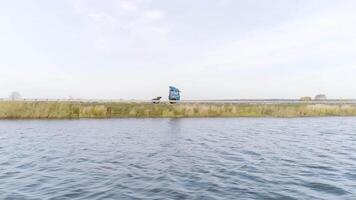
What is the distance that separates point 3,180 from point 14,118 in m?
43.5

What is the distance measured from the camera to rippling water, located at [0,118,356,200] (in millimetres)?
14703

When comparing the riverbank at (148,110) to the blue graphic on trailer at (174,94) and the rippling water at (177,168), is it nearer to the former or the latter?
the blue graphic on trailer at (174,94)

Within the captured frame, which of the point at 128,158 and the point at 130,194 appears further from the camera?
the point at 128,158

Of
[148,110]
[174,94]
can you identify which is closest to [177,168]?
[148,110]

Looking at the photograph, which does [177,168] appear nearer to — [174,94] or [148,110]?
[148,110]

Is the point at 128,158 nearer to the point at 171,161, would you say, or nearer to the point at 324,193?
the point at 171,161

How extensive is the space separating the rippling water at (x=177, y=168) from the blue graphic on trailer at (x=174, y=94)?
44.0 m

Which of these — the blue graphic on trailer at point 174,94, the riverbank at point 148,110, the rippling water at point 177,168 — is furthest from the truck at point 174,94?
the rippling water at point 177,168

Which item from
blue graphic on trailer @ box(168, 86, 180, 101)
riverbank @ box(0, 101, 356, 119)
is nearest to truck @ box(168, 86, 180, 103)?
blue graphic on trailer @ box(168, 86, 180, 101)

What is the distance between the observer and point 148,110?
62344 mm

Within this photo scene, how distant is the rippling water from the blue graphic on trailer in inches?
1733

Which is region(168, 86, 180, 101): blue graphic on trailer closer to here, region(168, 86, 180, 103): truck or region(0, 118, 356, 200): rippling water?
region(168, 86, 180, 103): truck

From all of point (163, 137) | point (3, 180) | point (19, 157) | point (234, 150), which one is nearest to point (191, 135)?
point (163, 137)

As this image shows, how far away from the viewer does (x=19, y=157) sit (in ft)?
77.6
